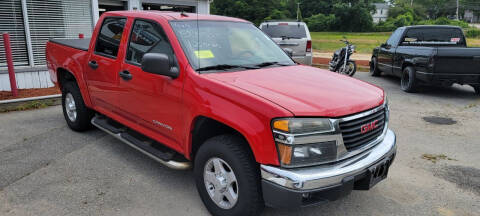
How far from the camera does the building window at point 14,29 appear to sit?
8414mm

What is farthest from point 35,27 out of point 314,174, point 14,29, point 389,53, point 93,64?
point 389,53

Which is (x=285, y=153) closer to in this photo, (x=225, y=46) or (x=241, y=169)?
(x=241, y=169)

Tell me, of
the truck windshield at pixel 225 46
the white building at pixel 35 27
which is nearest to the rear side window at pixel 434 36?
the white building at pixel 35 27

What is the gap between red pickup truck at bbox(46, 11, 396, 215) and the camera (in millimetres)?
2652

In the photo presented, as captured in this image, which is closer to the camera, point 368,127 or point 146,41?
point 368,127

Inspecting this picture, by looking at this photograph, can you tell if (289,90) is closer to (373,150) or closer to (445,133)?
(373,150)

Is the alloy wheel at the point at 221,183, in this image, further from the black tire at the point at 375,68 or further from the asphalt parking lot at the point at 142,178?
the black tire at the point at 375,68

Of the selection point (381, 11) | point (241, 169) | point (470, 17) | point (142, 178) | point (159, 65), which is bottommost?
point (142, 178)

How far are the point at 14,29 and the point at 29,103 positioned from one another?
242 centimetres

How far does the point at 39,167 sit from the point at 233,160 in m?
2.77

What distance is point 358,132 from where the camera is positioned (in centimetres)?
294

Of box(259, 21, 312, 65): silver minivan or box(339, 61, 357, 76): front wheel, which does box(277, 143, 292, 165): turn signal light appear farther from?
box(339, 61, 357, 76): front wheel

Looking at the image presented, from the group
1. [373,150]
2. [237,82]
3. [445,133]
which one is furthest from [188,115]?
[445,133]

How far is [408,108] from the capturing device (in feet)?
24.6
